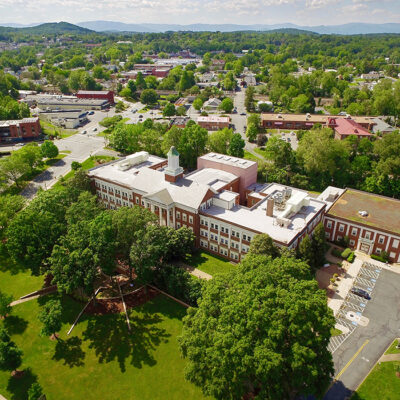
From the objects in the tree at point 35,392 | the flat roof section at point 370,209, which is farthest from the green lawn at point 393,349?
the tree at point 35,392

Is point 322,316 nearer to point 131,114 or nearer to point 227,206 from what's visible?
point 227,206

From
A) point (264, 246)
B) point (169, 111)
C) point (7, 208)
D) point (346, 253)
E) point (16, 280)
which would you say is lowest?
point (16, 280)

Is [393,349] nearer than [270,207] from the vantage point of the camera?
Yes

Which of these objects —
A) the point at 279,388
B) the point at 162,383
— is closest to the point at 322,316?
the point at 279,388

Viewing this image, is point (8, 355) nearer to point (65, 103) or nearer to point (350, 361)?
point (350, 361)

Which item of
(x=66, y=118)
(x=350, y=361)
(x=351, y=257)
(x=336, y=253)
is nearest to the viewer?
(x=350, y=361)

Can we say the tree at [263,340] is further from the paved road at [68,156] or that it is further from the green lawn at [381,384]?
the paved road at [68,156]

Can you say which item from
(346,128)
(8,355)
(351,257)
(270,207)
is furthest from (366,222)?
(346,128)
